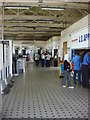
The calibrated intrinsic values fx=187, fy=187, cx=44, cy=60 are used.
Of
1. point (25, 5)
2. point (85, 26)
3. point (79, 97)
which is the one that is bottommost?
point (79, 97)

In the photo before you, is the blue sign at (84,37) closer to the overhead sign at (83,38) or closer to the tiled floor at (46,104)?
the overhead sign at (83,38)

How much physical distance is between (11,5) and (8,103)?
4.31 meters

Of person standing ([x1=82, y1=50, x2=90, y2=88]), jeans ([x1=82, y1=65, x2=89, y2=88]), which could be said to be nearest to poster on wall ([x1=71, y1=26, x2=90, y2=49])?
person standing ([x1=82, y1=50, x2=90, y2=88])

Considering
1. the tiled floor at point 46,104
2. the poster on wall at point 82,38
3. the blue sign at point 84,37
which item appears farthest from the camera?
the poster on wall at point 82,38

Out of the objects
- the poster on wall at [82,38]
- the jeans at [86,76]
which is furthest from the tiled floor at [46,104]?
the poster on wall at [82,38]

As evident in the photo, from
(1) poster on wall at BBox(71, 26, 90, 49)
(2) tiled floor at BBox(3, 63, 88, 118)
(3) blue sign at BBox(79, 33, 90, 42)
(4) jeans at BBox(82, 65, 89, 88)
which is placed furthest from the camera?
(1) poster on wall at BBox(71, 26, 90, 49)

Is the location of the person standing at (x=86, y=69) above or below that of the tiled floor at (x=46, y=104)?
above

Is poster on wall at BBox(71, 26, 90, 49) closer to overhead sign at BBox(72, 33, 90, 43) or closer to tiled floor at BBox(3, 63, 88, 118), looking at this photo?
overhead sign at BBox(72, 33, 90, 43)

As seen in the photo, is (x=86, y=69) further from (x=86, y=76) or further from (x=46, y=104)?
(x=46, y=104)

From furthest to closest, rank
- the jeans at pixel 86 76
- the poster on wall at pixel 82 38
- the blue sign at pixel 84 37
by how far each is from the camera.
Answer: the poster on wall at pixel 82 38, the blue sign at pixel 84 37, the jeans at pixel 86 76

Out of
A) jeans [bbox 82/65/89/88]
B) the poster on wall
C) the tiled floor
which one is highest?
the poster on wall

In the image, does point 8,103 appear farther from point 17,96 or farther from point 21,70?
point 21,70

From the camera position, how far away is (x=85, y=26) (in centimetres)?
854

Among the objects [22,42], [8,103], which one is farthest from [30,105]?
[22,42]
